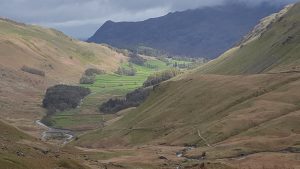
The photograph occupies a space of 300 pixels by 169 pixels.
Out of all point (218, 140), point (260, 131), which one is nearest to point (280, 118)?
point (260, 131)

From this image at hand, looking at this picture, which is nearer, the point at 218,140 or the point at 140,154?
the point at 140,154

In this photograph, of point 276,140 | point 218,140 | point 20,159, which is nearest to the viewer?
point 20,159

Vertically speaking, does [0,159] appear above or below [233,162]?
above

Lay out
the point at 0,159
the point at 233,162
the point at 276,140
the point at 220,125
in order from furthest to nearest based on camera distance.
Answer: the point at 220,125 → the point at 276,140 → the point at 233,162 → the point at 0,159

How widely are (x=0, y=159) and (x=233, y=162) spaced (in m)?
77.0

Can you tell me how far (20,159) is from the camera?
8100 cm

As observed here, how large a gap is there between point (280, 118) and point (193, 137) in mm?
33586

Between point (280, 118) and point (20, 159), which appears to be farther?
point (280, 118)

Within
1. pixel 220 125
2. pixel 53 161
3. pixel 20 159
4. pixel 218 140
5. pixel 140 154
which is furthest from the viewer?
pixel 220 125

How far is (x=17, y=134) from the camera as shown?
465ft

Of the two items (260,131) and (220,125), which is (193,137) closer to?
(220,125)

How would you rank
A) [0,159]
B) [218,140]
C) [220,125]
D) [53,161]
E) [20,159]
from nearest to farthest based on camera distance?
[0,159] < [20,159] < [53,161] < [218,140] < [220,125]

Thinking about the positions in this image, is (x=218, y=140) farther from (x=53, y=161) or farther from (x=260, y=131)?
(x=53, y=161)

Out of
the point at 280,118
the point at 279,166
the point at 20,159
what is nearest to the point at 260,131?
the point at 280,118
